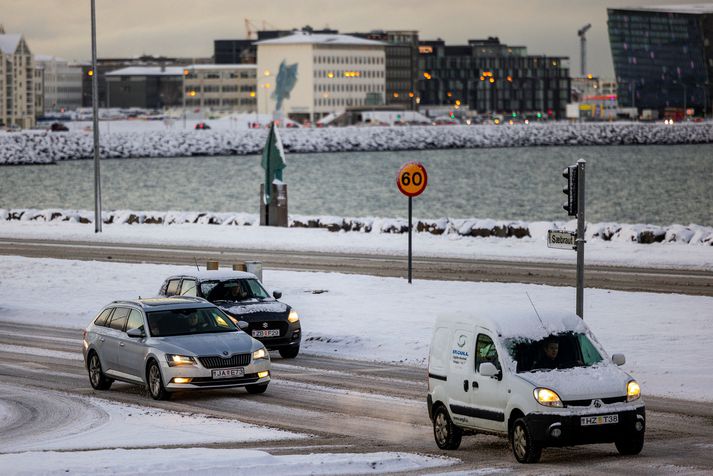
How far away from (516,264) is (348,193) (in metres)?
79.8

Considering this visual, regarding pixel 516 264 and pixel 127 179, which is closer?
pixel 516 264

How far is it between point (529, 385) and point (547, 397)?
0.85ft

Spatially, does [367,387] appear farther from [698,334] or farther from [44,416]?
[698,334]

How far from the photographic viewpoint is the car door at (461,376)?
1584 centimetres

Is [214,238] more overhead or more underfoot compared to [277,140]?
more underfoot

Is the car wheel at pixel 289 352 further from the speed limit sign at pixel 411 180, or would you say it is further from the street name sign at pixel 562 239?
the speed limit sign at pixel 411 180

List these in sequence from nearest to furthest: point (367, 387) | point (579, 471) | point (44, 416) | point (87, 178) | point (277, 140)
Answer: point (579, 471)
point (44, 416)
point (367, 387)
point (277, 140)
point (87, 178)

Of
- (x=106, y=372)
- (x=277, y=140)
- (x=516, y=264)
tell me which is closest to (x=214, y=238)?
(x=277, y=140)

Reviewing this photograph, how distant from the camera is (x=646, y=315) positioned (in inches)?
1083

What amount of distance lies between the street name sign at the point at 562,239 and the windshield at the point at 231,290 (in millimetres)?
6375

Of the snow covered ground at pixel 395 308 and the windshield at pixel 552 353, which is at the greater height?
the windshield at pixel 552 353

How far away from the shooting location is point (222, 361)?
19.9 metres

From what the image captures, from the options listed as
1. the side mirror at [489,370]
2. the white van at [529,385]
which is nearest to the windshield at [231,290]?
the white van at [529,385]

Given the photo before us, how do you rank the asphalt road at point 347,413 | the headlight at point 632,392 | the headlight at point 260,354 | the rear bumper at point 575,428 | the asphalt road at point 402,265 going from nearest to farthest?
1. the rear bumper at point 575,428
2. the headlight at point 632,392
3. the asphalt road at point 347,413
4. the headlight at point 260,354
5. the asphalt road at point 402,265
